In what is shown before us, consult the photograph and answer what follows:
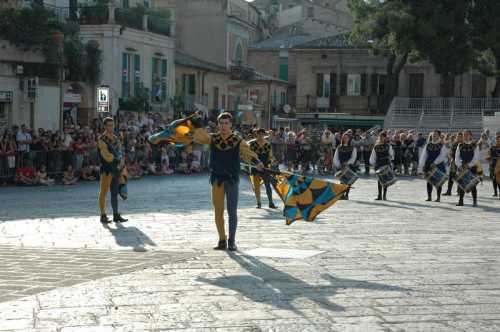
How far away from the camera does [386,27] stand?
52812 millimetres

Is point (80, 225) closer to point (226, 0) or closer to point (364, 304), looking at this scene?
point (364, 304)

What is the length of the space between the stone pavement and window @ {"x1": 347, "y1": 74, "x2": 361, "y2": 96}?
157ft

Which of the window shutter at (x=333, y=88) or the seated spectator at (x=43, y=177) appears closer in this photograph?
the seated spectator at (x=43, y=177)

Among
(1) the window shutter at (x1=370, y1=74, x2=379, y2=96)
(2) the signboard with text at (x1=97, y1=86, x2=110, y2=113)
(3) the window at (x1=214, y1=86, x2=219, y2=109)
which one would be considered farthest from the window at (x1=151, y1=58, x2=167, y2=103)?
(1) the window shutter at (x1=370, y1=74, x2=379, y2=96)

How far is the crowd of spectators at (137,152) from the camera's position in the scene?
80.6ft

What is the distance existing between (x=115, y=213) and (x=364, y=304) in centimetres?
794

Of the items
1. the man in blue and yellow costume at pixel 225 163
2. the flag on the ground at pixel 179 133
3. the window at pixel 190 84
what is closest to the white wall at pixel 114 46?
the window at pixel 190 84

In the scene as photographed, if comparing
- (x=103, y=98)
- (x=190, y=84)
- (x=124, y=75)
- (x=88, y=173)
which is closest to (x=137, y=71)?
(x=124, y=75)

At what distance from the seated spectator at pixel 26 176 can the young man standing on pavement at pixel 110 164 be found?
9480mm

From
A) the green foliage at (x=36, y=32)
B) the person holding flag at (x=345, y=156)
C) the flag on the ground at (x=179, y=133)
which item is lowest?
the person holding flag at (x=345, y=156)

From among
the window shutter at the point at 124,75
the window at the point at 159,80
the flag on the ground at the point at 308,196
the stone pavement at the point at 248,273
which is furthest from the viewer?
the window at the point at 159,80

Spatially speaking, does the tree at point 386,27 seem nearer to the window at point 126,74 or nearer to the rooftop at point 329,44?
the rooftop at point 329,44

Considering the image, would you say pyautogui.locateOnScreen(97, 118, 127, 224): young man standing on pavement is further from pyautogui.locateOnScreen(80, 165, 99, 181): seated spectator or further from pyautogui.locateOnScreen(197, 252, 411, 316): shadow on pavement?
pyautogui.locateOnScreen(80, 165, 99, 181): seated spectator

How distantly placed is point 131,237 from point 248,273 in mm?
3737
